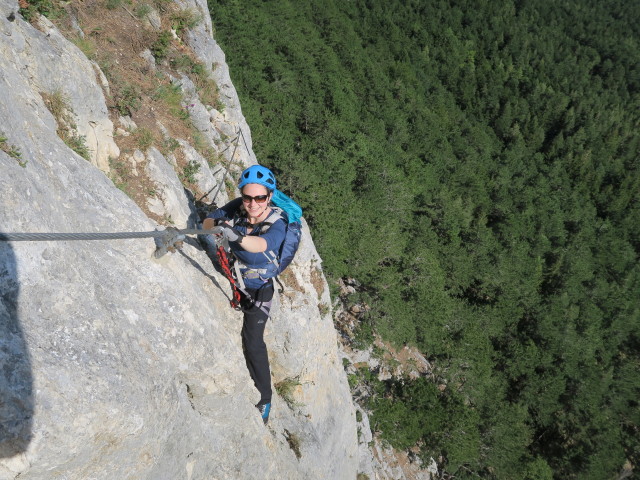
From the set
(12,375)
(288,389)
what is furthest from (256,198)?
(288,389)

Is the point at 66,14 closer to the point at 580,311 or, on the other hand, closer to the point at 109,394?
the point at 109,394

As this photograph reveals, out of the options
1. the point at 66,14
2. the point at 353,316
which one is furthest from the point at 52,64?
the point at 353,316

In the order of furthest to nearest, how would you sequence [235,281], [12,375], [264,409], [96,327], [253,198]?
[264,409], [235,281], [253,198], [96,327], [12,375]

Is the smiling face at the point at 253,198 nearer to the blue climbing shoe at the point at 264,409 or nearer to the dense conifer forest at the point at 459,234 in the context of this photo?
the blue climbing shoe at the point at 264,409

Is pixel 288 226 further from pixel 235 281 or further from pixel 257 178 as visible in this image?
pixel 235 281

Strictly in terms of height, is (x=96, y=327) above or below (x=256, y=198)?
below

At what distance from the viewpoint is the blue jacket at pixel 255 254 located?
17.5 ft

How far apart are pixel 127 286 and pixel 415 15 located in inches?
4504

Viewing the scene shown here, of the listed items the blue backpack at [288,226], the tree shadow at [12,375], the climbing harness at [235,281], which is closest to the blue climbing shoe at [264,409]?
the climbing harness at [235,281]

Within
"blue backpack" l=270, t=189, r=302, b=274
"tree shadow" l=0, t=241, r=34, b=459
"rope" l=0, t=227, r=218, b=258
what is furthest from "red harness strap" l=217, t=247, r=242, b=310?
"tree shadow" l=0, t=241, r=34, b=459

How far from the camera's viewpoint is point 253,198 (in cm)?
529

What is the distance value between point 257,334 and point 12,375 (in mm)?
3711

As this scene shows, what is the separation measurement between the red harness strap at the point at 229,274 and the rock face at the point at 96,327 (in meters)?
0.25

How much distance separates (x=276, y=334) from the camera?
866cm
